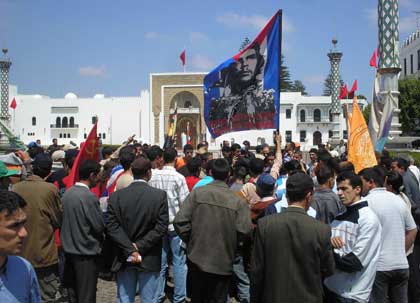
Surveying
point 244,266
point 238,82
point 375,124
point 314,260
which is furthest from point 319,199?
point 375,124

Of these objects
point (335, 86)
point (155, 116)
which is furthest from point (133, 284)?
point (155, 116)

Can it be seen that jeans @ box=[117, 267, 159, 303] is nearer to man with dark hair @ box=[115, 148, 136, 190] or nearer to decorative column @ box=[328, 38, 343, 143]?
man with dark hair @ box=[115, 148, 136, 190]

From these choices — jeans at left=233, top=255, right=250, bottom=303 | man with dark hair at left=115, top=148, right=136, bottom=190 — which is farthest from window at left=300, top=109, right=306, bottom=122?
jeans at left=233, top=255, right=250, bottom=303

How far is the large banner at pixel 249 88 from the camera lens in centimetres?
845

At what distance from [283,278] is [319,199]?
1679 millimetres

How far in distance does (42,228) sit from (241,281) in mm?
2154

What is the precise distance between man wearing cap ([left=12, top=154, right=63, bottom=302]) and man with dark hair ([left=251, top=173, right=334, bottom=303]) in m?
2.33

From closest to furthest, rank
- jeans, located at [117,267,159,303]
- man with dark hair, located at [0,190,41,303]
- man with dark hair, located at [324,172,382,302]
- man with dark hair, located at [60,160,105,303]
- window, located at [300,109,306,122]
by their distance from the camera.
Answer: man with dark hair, located at [0,190,41,303]
man with dark hair, located at [324,172,382,302]
jeans, located at [117,267,159,303]
man with dark hair, located at [60,160,105,303]
window, located at [300,109,306,122]

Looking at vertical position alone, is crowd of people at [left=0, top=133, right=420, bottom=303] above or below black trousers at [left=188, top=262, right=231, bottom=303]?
above

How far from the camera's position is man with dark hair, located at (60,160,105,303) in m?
4.78

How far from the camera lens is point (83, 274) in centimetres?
484

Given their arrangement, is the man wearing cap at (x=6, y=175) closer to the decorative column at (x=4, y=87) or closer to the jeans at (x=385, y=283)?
the jeans at (x=385, y=283)

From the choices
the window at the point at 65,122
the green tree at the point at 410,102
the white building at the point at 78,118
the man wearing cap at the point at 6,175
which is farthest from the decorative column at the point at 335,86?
the man wearing cap at the point at 6,175

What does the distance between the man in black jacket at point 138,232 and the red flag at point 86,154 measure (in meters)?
1.15
